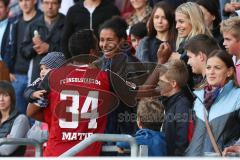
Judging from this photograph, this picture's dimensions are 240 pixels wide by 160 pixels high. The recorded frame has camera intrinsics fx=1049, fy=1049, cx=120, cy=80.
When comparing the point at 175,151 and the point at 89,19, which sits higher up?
the point at 89,19

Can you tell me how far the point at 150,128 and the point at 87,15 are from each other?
3639 millimetres

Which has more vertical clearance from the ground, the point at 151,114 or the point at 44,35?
the point at 44,35

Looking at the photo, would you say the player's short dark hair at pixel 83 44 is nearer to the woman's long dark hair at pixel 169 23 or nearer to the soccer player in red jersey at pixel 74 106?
the soccer player in red jersey at pixel 74 106

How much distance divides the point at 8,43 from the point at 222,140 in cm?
567

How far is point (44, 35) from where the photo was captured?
13805 mm

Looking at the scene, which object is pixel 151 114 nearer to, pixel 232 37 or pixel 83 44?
pixel 83 44

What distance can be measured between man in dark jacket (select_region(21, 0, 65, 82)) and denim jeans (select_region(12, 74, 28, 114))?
Answer: 0.71 feet

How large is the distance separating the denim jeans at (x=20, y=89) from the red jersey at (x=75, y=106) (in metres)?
3.53

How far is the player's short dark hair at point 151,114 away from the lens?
9.79 metres

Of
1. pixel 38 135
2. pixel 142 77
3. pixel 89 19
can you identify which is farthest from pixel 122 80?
Answer: pixel 89 19

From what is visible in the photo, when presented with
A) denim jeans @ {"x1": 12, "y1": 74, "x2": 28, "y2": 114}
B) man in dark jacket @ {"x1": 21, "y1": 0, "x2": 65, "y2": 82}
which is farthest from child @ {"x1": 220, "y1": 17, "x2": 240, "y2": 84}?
denim jeans @ {"x1": 12, "y1": 74, "x2": 28, "y2": 114}

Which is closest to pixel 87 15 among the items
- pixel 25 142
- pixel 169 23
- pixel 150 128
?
pixel 169 23

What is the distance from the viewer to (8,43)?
14.4 m

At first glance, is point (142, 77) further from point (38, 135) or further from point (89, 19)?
point (89, 19)
